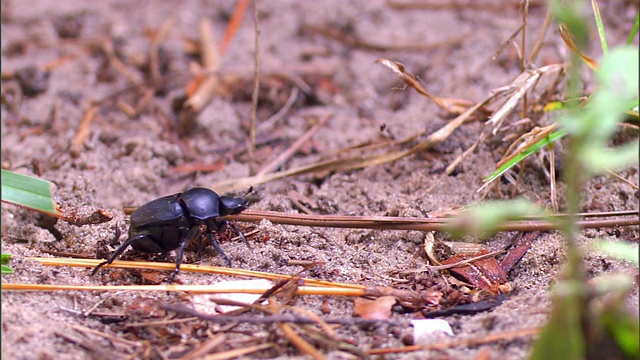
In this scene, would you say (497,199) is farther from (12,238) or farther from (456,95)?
(12,238)

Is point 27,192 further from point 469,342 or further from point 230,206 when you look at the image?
point 469,342

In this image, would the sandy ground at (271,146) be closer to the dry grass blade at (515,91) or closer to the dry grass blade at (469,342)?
the dry grass blade at (469,342)

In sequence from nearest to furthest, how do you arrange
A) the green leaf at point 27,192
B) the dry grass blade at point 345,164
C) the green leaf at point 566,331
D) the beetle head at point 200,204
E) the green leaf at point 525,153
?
1. the green leaf at point 566,331
2. the green leaf at point 27,192
3. the green leaf at point 525,153
4. the beetle head at point 200,204
5. the dry grass blade at point 345,164

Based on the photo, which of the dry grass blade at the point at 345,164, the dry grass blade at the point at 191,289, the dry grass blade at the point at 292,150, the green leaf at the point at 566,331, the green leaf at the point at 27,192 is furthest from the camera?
the dry grass blade at the point at 292,150

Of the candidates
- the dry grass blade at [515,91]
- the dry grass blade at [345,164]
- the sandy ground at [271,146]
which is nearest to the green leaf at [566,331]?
the sandy ground at [271,146]

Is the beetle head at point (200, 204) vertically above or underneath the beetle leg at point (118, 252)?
above

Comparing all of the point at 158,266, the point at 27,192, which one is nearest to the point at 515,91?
the point at 158,266

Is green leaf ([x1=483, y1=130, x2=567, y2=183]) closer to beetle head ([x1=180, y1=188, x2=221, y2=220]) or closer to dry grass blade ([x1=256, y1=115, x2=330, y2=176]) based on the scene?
beetle head ([x1=180, y1=188, x2=221, y2=220])

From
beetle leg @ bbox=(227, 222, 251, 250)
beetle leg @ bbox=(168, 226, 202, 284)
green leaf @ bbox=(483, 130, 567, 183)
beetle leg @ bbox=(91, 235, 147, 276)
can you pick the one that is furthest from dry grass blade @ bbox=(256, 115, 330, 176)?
green leaf @ bbox=(483, 130, 567, 183)
